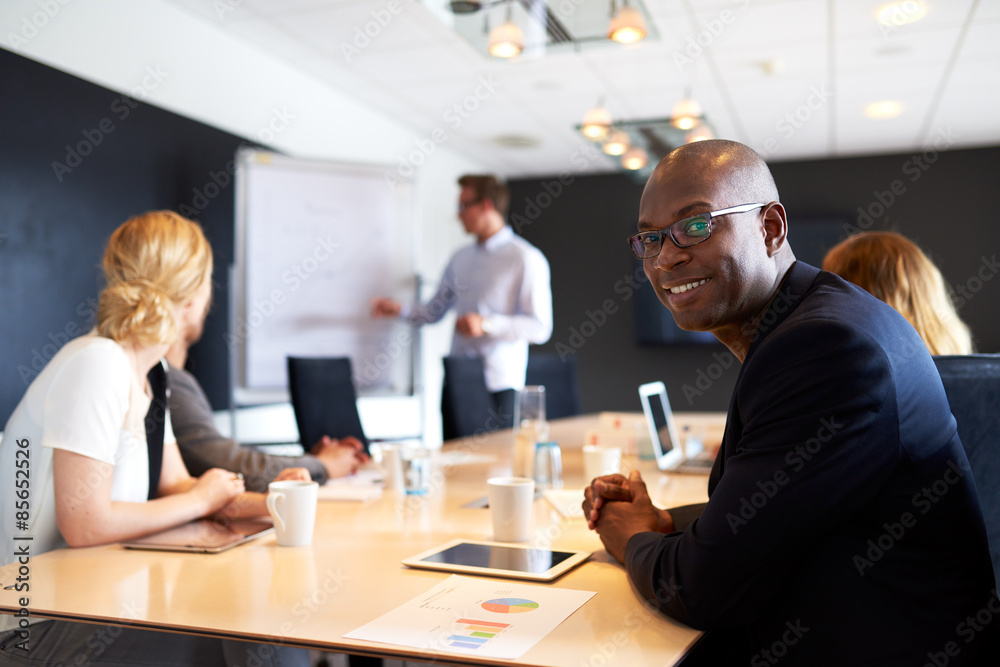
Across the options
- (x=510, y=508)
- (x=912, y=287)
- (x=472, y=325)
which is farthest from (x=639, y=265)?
(x=510, y=508)

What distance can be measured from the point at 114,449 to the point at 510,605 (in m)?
0.79

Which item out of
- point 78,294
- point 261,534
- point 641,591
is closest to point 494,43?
point 78,294

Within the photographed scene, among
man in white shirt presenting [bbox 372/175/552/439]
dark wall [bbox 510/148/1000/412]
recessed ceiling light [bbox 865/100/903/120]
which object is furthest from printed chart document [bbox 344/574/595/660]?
dark wall [bbox 510/148/1000/412]

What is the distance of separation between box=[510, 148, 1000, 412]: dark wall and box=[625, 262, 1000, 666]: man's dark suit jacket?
5.93 m

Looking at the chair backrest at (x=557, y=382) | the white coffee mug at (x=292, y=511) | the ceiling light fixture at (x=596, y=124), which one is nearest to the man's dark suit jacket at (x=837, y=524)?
the white coffee mug at (x=292, y=511)

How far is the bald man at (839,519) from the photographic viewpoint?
3.08 ft

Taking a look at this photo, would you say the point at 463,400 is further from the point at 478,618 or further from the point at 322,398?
the point at 478,618

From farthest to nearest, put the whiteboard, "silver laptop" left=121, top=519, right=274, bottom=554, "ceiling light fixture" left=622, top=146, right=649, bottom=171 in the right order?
"ceiling light fixture" left=622, top=146, right=649, bottom=171, the whiteboard, "silver laptop" left=121, top=519, right=274, bottom=554

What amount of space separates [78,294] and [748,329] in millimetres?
2940

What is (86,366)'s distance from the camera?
1389 mm

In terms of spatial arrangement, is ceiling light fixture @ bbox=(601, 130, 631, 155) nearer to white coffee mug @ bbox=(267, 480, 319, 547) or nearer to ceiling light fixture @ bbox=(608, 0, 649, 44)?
ceiling light fixture @ bbox=(608, 0, 649, 44)

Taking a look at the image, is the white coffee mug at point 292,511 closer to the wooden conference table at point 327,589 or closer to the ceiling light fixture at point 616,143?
the wooden conference table at point 327,589

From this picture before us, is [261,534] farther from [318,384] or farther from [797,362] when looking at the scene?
[318,384]

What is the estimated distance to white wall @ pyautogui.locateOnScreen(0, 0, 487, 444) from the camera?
3160 mm
